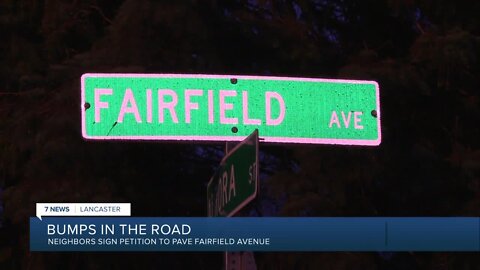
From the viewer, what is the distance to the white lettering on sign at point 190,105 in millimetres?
3252

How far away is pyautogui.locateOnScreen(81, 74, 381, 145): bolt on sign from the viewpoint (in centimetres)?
325

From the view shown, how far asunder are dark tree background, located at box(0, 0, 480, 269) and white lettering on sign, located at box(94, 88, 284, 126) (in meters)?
2.31

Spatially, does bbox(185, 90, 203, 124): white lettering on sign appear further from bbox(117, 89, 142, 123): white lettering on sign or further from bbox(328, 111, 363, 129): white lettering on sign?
bbox(328, 111, 363, 129): white lettering on sign

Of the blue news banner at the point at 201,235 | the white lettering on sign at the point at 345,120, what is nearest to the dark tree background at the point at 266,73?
the blue news banner at the point at 201,235

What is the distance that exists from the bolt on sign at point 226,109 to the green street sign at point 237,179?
22cm

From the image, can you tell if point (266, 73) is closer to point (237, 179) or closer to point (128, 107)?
point (128, 107)

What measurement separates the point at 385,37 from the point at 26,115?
2738mm

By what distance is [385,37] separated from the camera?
6.76m

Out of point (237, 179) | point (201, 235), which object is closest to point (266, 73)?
point (201, 235)

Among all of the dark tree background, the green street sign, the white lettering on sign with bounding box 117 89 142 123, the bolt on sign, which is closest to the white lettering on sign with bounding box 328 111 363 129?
the bolt on sign

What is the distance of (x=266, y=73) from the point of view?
21.5ft

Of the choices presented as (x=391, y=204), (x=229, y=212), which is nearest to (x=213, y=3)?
(x=391, y=204)

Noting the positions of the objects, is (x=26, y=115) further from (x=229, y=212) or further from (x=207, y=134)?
(x=229, y=212)

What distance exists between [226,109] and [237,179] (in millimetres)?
512
